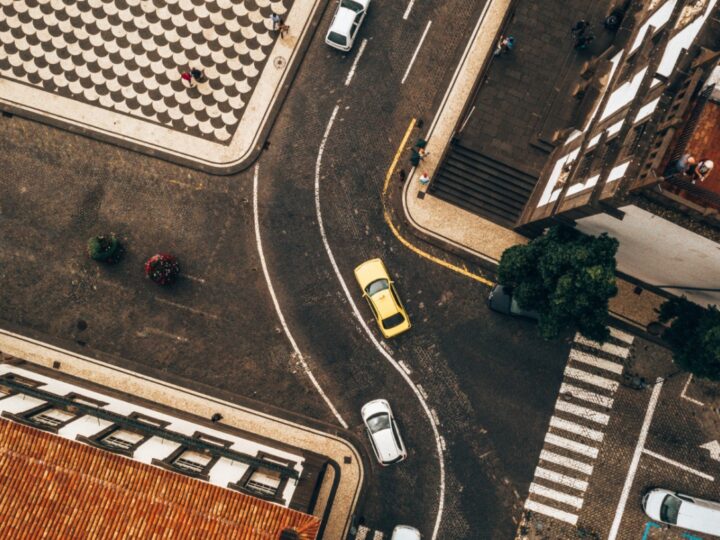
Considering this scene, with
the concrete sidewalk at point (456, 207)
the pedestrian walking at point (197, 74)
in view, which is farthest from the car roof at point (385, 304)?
the pedestrian walking at point (197, 74)

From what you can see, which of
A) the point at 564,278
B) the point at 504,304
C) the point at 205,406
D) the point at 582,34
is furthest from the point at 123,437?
the point at 582,34

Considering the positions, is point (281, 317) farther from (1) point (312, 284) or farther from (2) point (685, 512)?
(2) point (685, 512)

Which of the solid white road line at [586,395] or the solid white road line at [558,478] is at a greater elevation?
the solid white road line at [586,395]

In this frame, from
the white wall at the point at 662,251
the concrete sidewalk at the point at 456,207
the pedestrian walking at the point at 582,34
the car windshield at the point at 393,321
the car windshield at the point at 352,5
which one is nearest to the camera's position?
the white wall at the point at 662,251

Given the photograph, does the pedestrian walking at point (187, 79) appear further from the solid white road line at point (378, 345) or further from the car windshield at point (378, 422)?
the car windshield at point (378, 422)

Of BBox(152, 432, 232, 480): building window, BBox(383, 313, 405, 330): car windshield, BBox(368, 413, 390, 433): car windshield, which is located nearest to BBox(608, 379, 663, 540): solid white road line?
BBox(368, 413, 390, 433): car windshield

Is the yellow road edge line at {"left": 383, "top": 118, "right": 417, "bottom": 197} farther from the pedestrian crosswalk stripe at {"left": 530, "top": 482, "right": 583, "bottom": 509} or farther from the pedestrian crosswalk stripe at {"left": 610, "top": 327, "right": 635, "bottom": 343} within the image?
the pedestrian crosswalk stripe at {"left": 530, "top": 482, "right": 583, "bottom": 509}
